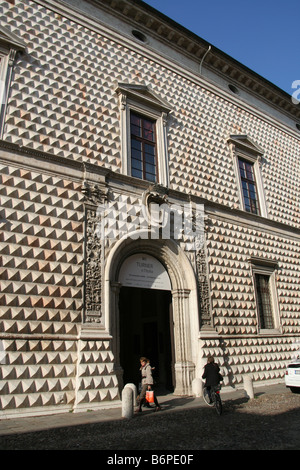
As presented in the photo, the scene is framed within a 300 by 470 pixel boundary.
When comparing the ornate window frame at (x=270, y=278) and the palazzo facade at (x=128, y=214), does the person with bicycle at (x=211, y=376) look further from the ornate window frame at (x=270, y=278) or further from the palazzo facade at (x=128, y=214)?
the ornate window frame at (x=270, y=278)

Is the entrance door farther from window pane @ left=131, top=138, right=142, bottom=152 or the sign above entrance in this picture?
window pane @ left=131, top=138, right=142, bottom=152

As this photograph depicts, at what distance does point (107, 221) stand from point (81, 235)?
2.83ft

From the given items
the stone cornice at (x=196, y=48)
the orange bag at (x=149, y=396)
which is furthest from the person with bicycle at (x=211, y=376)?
the stone cornice at (x=196, y=48)

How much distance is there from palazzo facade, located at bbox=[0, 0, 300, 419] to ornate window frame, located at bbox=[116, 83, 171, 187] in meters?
0.04

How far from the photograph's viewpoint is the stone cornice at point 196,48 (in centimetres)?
1206

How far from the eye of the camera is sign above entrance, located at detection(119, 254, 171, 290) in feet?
31.9

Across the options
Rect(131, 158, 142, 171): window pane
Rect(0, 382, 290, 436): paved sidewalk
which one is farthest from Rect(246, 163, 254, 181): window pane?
Rect(0, 382, 290, 436): paved sidewalk

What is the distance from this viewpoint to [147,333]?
13.4m

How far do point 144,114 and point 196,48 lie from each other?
4586 millimetres

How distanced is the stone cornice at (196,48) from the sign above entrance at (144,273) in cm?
799

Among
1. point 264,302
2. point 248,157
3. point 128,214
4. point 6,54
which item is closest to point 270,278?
point 264,302

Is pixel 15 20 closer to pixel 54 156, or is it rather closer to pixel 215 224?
pixel 54 156

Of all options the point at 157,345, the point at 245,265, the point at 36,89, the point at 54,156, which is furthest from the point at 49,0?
the point at 157,345

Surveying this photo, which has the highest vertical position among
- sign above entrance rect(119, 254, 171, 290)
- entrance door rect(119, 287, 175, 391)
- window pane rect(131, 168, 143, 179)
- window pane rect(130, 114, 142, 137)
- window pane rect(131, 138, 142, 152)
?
window pane rect(130, 114, 142, 137)
